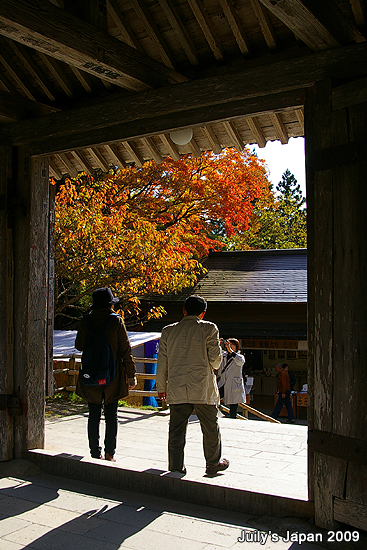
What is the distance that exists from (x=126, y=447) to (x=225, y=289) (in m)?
11.1

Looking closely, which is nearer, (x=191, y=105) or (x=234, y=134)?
(x=191, y=105)

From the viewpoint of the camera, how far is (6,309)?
4.82 meters

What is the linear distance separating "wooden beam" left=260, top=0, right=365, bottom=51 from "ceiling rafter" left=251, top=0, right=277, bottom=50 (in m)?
0.38

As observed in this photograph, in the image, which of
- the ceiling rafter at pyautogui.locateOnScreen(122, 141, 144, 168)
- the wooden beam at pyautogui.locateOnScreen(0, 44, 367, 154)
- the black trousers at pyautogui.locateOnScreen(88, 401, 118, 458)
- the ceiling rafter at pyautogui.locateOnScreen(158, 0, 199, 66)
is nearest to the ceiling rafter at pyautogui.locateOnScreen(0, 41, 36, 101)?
the wooden beam at pyautogui.locateOnScreen(0, 44, 367, 154)

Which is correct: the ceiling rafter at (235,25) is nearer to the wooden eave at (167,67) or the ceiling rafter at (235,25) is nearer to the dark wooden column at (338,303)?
the wooden eave at (167,67)

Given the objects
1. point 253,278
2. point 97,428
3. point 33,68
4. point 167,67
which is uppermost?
point 33,68

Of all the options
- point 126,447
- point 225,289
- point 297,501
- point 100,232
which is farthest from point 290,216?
point 297,501

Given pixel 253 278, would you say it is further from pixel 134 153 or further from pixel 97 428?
pixel 97 428

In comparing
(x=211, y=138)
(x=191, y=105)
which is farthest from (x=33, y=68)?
(x=211, y=138)

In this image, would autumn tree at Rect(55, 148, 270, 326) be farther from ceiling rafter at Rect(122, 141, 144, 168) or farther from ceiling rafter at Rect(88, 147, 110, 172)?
ceiling rafter at Rect(122, 141, 144, 168)

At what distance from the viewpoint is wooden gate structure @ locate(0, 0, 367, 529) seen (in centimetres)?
327

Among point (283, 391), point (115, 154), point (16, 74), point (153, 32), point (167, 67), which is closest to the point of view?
point (153, 32)

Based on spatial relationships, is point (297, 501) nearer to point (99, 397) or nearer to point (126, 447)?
point (99, 397)

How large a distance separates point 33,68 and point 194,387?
3.24m
